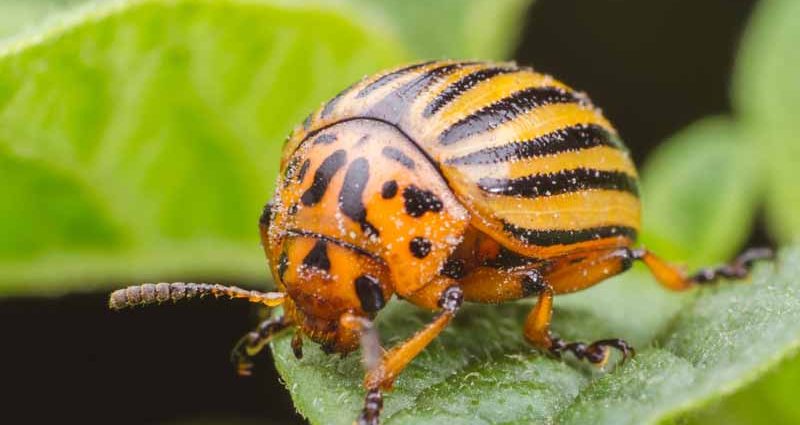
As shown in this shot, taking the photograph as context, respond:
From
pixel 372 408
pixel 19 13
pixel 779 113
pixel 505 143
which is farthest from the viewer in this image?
pixel 779 113

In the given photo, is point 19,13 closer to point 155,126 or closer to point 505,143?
point 155,126

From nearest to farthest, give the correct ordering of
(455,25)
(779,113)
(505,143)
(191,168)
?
1. (505,143)
2. (191,168)
3. (779,113)
4. (455,25)

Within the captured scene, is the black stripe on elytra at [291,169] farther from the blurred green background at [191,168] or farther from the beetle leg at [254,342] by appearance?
the blurred green background at [191,168]

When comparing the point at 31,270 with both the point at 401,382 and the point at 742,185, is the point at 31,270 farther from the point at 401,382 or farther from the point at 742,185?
the point at 742,185

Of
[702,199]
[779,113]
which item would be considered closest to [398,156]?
[702,199]

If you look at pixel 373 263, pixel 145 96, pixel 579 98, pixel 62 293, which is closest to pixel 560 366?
pixel 373 263

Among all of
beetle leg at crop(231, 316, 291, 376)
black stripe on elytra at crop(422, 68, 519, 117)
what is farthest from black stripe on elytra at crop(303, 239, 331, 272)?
black stripe on elytra at crop(422, 68, 519, 117)

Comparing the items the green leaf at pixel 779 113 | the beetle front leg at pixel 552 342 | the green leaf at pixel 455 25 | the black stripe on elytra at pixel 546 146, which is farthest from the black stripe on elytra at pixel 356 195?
the green leaf at pixel 779 113
